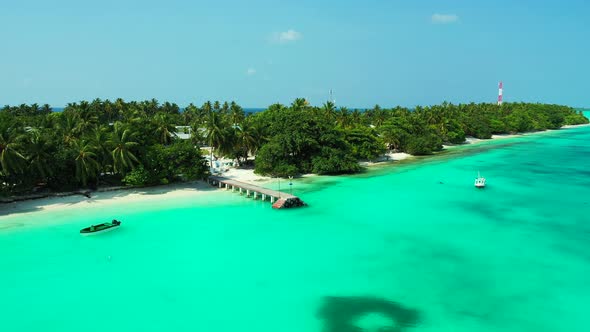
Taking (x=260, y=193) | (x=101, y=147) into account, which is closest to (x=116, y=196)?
(x=101, y=147)

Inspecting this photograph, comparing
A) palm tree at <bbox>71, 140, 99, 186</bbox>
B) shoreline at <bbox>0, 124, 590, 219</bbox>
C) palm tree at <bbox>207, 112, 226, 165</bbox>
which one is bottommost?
shoreline at <bbox>0, 124, 590, 219</bbox>

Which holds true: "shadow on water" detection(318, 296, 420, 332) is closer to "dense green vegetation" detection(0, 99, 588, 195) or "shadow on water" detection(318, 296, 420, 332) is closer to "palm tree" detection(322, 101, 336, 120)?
"dense green vegetation" detection(0, 99, 588, 195)

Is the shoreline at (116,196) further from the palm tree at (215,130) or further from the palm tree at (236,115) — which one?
the palm tree at (236,115)

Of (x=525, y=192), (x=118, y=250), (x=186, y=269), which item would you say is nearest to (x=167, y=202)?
(x=118, y=250)

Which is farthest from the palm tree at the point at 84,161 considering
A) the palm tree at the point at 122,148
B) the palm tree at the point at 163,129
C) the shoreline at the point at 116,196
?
the palm tree at the point at 163,129

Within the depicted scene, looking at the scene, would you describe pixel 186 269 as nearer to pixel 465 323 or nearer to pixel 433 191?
pixel 465 323

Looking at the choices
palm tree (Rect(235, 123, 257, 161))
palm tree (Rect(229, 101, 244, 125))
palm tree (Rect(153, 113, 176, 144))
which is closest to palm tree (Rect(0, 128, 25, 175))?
palm tree (Rect(153, 113, 176, 144))

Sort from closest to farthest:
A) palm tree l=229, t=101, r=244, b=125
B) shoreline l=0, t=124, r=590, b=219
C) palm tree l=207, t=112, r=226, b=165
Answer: shoreline l=0, t=124, r=590, b=219, palm tree l=207, t=112, r=226, b=165, palm tree l=229, t=101, r=244, b=125
